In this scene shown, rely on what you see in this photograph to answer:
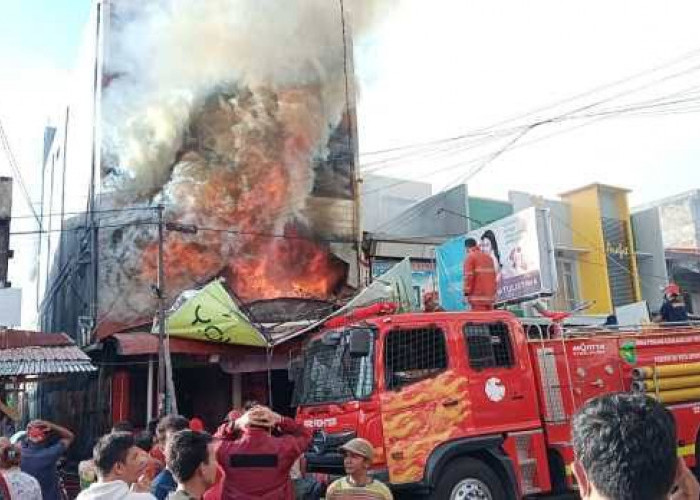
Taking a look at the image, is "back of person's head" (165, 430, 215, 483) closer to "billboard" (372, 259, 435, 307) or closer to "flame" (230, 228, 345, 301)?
"flame" (230, 228, 345, 301)

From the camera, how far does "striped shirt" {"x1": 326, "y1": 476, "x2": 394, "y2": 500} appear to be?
5207 mm

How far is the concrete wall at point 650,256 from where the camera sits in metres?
23.3

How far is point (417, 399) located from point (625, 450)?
558 centimetres

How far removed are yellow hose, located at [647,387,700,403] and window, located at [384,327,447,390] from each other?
10.2 ft

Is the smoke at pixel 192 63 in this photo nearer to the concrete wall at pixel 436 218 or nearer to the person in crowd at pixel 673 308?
the concrete wall at pixel 436 218

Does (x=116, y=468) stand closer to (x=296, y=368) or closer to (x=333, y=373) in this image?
(x=333, y=373)

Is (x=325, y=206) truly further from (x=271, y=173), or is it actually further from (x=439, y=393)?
(x=439, y=393)

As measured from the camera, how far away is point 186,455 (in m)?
3.43

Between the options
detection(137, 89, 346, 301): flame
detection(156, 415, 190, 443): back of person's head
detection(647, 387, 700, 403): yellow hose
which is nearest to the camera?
detection(156, 415, 190, 443): back of person's head

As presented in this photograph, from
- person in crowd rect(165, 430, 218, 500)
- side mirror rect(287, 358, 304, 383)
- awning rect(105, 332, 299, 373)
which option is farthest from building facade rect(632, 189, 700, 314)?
person in crowd rect(165, 430, 218, 500)

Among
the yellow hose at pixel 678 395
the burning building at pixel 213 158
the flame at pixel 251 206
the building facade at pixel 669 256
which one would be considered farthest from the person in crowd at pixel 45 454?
the building facade at pixel 669 256

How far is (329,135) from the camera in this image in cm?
1880

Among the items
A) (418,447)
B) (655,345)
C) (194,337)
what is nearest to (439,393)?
(418,447)

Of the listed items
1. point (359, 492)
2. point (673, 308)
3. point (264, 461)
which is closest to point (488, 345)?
point (359, 492)
